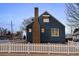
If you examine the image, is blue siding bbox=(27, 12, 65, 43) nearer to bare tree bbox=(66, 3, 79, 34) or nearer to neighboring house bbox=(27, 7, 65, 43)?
neighboring house bbox=(27, 7, 65, 43)

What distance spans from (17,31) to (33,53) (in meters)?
0.58

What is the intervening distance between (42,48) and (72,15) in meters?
0.96

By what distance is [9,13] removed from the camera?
4.60 meters

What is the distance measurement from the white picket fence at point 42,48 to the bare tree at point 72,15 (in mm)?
401

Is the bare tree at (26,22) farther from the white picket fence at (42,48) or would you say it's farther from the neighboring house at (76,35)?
the neighboring house at (76,35)

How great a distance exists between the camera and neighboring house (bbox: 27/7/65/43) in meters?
4.57

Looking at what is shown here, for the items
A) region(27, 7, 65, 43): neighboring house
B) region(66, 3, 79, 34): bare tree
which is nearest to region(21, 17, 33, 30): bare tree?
region(27, 7, 65, 43): neighboring house

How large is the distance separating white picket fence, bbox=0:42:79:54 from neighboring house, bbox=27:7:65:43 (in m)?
0.11

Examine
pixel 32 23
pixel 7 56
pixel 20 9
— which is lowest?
pixel 7 56

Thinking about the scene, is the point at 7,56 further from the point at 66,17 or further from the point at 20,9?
the point at 66,17

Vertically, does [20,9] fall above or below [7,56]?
above

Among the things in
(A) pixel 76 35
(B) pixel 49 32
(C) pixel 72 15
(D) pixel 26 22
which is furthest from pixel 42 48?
(C) pixel 72 15

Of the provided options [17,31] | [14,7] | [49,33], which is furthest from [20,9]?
[49,33]

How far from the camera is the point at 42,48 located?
4.55 meters
